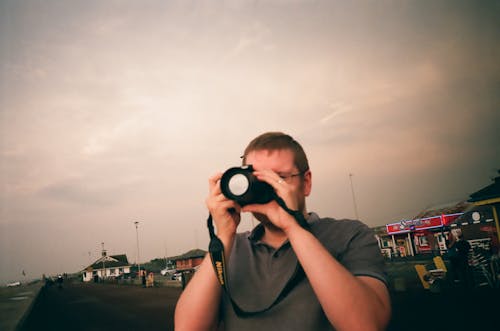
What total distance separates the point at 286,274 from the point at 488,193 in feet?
52.0

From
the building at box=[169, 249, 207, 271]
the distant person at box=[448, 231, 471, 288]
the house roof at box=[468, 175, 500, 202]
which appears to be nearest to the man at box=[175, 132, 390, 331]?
the distant person at box=[448, 231, 471, 288]

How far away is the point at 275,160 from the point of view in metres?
1.56

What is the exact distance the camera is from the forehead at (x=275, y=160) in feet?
5.11

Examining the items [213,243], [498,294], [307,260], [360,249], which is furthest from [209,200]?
[498,294]

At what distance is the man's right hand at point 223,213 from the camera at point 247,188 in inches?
2.0

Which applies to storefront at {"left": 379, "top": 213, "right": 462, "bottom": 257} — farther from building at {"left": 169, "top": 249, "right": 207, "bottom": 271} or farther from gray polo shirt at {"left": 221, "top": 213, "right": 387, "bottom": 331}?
building at {"left": 169, "top": 249, "right": 207, "bottom": 271}

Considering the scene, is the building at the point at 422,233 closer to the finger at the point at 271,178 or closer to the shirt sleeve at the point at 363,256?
the shirt sleeve at the point at 363,256

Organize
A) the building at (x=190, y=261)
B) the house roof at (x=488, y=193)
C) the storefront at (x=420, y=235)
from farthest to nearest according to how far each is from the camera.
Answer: the building at (x=190, y=261), the storefront at (x=420, y=235), the house roof at (x=488, y=193)

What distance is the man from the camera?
121 cm

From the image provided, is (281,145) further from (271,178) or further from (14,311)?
(14,311)

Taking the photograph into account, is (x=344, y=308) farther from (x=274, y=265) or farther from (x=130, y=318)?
(x=130, y=318)

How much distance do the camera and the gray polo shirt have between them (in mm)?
255

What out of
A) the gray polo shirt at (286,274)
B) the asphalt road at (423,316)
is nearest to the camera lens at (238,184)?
the gray polo shirt at (286,274)

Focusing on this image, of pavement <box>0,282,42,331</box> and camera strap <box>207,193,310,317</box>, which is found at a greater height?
camera strap <box>207,193,310,317</box>
